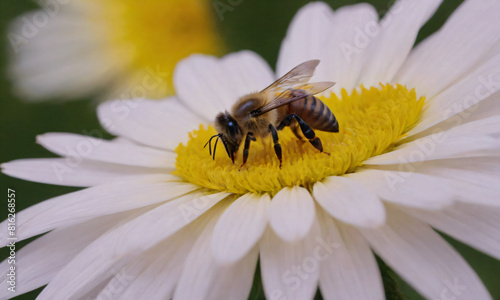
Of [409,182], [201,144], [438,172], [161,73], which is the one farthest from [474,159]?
[161,73]

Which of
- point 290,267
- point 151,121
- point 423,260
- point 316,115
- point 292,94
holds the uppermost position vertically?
point 151,121

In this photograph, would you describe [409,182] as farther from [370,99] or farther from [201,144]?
[201,144]

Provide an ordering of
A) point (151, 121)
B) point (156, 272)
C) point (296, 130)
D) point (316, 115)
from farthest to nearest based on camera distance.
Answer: point (151, 121), point (296, 130), point (316, 115), point (156, 272)

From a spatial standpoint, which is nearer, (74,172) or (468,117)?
(468,117)

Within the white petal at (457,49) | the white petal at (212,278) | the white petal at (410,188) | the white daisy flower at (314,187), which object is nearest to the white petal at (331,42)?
the white daisy flower at (314,187)

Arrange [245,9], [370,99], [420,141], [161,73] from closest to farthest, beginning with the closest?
[420,141] < [370,99] < [245,9] < [161,73]

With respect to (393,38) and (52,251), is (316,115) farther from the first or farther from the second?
(52,251)

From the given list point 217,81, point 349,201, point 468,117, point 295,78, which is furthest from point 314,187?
point 217,81
